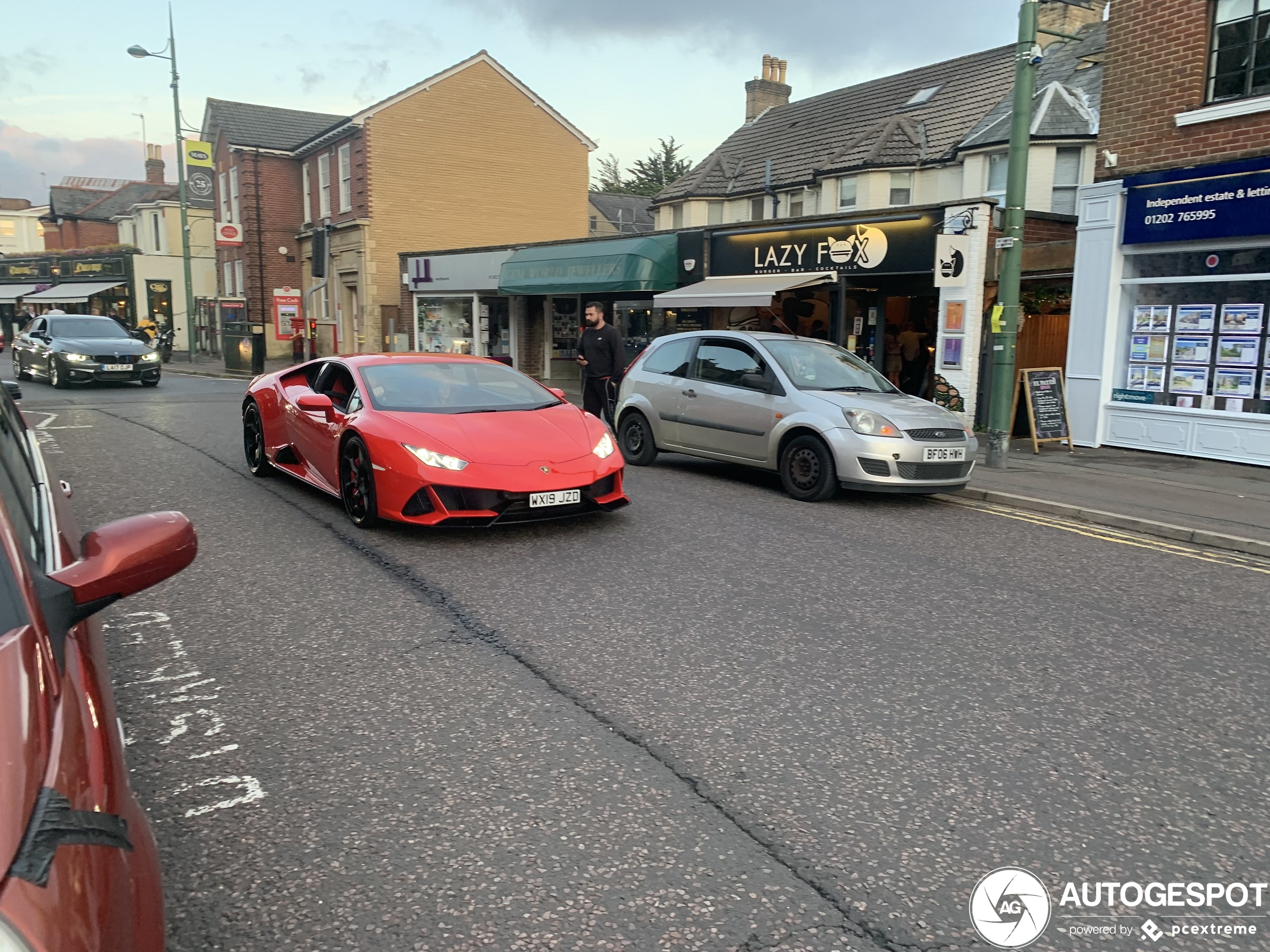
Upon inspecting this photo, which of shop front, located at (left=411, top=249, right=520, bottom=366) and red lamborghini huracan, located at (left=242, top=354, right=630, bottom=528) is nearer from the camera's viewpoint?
red lamborghini huracan, located at (left=242, top=354, right=630, bottom=528)

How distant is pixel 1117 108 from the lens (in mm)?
12594

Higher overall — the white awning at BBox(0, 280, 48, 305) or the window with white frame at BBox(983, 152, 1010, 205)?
the window with white frame at BBox(983, 152, 1010, 205)

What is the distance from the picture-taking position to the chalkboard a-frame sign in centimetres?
1266

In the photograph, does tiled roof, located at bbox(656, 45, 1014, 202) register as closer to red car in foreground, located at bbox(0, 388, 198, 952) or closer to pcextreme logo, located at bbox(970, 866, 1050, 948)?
pcextreme logo, located at bbox(970, 866, 1050, 948)

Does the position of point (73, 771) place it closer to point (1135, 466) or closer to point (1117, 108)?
point (1135, 466)

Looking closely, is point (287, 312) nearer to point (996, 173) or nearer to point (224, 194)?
point (224, 194)

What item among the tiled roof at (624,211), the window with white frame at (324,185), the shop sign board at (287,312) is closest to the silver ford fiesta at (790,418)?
the shop sign board at (287,312)

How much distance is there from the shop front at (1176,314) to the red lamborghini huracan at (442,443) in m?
8.53

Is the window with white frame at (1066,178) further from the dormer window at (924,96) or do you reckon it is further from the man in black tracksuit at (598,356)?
the man in black tracksuit at (598,356)

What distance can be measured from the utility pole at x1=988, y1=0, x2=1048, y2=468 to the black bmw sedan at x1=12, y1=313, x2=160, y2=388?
59.0 ft

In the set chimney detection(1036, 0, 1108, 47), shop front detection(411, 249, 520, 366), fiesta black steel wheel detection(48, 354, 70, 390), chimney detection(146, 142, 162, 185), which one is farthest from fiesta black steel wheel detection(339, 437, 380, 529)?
chimney detection(146, 142, 162, 185)

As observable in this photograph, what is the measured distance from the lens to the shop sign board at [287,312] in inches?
1195

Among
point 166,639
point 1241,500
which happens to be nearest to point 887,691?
point 166,639

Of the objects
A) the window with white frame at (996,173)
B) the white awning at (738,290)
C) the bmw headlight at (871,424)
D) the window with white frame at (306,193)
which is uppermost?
the window with white frame at (306,193)
